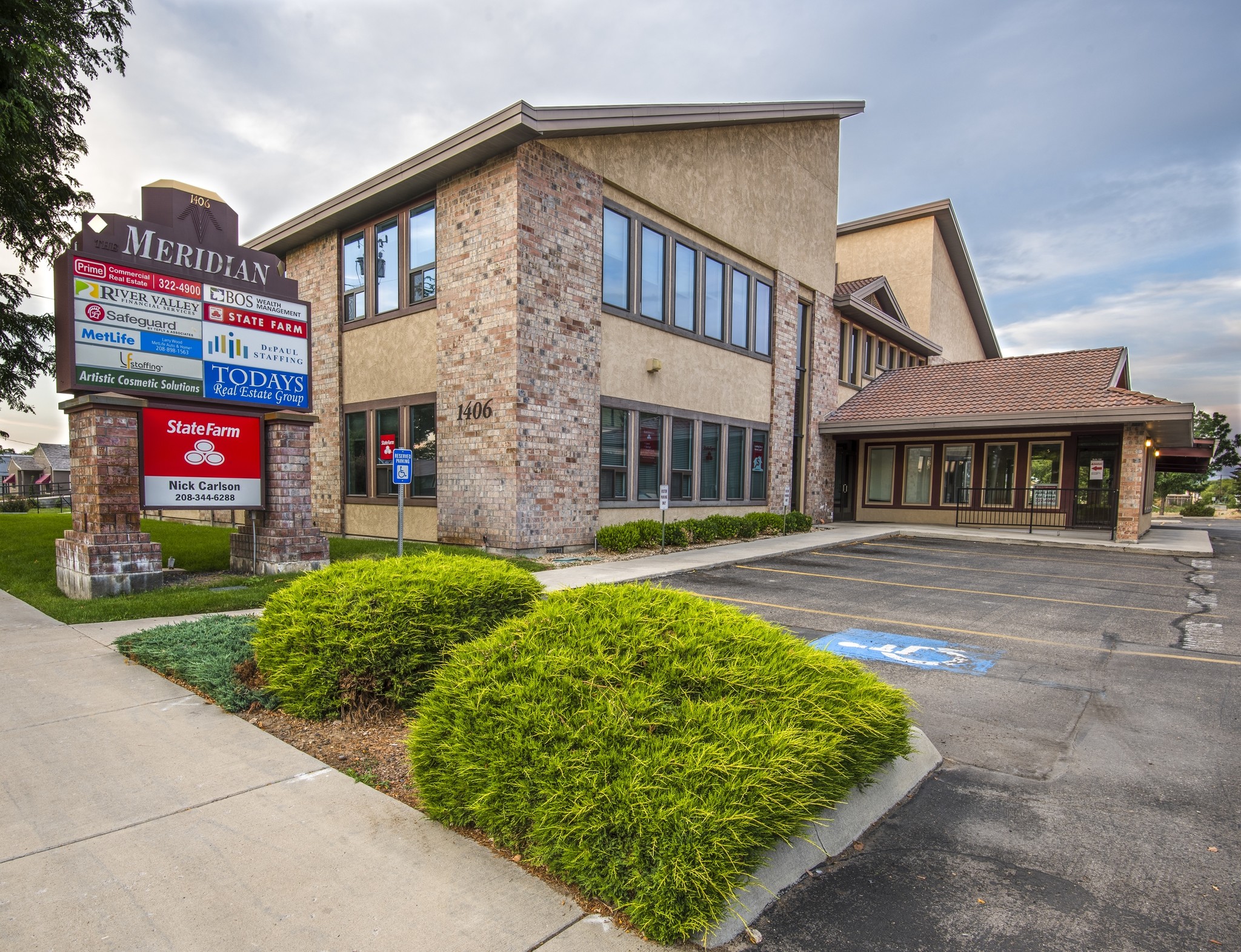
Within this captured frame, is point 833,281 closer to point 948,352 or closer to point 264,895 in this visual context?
point 948,352

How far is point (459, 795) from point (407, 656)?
1.51 m

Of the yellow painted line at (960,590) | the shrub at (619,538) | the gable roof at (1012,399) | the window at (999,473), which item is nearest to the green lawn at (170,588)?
the shrub at (619,538)

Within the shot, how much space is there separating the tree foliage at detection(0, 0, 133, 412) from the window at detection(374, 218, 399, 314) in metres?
5.37

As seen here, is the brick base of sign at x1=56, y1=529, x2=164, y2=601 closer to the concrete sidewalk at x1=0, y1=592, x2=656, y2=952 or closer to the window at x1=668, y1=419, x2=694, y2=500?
the concrete sidewalk at x1=0, y1=592, x2=656, y2=952

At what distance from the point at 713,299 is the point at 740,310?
1.39 meters

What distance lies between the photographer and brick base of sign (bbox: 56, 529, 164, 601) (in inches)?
310

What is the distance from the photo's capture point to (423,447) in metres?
14.3

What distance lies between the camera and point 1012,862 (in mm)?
3064

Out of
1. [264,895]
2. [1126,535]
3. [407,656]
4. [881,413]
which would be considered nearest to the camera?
[264,895]

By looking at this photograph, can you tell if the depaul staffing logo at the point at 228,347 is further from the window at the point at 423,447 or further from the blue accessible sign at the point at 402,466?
the window at the point at 423,447

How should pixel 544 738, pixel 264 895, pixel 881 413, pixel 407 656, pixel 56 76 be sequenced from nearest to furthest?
pixel 264 895 → pixel 544 738 → pixel 407 656 → pixel 56 76 → pixel 881 413

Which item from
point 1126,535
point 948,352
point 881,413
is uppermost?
point 948,352

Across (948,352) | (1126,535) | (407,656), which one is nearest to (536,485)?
(407,656)

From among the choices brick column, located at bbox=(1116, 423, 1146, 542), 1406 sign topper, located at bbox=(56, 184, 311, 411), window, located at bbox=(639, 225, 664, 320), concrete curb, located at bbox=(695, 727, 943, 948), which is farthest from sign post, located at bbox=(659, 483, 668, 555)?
brick column, located at bbox=(1116, 423, 1146, 542)
